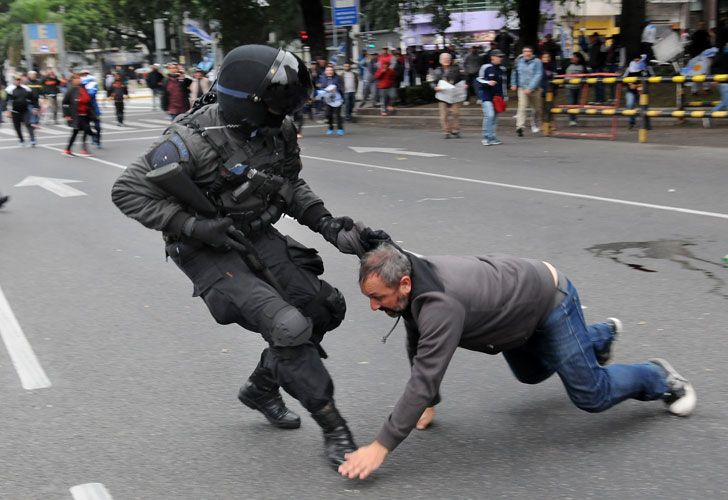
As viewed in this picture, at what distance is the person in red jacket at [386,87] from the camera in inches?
987

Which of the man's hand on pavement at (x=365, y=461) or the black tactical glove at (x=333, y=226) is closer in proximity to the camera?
the man's hand on pavement at (x=365, y=461)

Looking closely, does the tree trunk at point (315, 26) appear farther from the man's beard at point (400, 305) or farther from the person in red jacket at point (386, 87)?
the man's beard at point (400, 305)

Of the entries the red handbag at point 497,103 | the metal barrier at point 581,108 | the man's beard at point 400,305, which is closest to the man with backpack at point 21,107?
the red handbag at point 497,103

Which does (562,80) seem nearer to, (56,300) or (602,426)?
(56,300)

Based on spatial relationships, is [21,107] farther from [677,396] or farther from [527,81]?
[677,396]

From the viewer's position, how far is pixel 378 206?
10805 mm

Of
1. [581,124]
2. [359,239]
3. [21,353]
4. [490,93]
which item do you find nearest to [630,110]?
[490,93]

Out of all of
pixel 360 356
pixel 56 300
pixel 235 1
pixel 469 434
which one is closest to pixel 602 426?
pixel 469 434

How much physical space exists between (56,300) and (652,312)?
4.40 meters

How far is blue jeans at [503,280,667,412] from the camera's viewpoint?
383cm

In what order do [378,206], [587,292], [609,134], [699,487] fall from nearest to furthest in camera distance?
[699,487] < [587,292] < [378,206] < [609,134]

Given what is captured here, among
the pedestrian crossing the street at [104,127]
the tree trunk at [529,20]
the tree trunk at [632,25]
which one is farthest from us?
the pedestrian crossing the street at [104,127]

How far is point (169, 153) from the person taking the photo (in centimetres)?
384

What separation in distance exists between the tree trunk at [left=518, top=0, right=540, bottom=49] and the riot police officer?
2078cm
